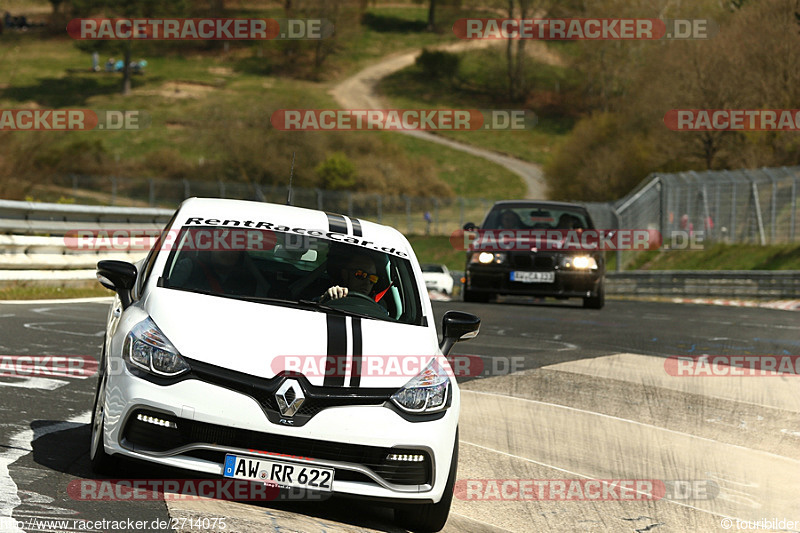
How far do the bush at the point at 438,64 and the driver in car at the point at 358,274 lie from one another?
108m

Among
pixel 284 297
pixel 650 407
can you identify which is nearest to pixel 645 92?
pixel 650 407

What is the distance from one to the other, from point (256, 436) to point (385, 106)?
98.6 m

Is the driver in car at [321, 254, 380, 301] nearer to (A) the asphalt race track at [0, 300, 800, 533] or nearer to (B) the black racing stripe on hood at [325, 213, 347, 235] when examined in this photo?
(B) the black racing stripe on hood at [325, 213, 347, 235]

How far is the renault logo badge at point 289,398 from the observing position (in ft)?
16.6

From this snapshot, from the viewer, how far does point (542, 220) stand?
18.3 m

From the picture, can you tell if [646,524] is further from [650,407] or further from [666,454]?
[650,407]

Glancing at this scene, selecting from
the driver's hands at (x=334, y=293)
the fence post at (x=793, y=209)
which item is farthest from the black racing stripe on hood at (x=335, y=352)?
the fence post at (x=793, y=209)

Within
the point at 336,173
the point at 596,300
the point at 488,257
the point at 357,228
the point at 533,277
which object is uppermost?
the point at 336,173

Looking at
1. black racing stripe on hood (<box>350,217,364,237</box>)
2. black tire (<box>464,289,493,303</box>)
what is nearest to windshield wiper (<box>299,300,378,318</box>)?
black racing stripe on hood (<box>350,217,364,237</box>)

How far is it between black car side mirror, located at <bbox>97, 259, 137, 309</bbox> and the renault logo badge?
1.42 meters

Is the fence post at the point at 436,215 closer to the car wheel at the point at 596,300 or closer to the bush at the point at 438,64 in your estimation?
the car wheel at the point at 596,300

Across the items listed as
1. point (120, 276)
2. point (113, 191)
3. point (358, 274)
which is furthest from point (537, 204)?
point (113, 191)

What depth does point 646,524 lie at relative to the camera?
20.8 feet

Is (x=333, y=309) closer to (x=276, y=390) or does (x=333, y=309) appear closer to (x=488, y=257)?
(x=276, y=390)
